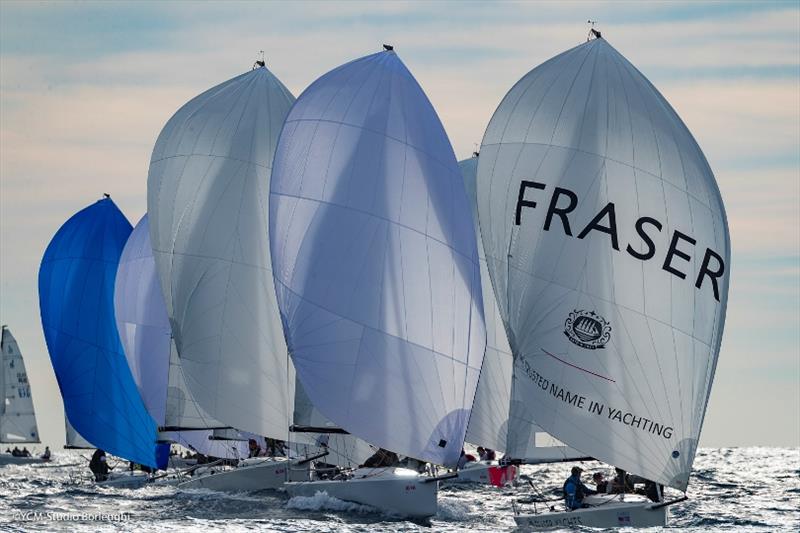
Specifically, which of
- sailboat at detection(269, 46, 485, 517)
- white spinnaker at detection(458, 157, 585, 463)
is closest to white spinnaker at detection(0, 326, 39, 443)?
white spinnaker at detection(458, 157, 585, 463)

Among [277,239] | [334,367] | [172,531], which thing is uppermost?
[277,239]

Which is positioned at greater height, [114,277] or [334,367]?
[114,277]

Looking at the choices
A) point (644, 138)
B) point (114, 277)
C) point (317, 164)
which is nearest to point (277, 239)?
point (317, 164)

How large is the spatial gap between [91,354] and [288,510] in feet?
55.1

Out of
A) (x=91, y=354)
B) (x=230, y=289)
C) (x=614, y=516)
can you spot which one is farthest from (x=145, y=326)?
(x=614, y=516)

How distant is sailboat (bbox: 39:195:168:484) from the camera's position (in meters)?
51.1

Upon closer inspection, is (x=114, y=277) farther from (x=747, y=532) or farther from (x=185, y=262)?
(x=747, y=532)

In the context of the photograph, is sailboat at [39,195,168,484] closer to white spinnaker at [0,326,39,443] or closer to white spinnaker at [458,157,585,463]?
white spinnaker at [458,157,585,463]

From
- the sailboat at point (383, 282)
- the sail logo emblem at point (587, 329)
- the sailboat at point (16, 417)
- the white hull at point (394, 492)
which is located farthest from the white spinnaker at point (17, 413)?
the sail logo emblem at point (587, 329)

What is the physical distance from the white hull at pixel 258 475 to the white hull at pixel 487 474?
1203cm

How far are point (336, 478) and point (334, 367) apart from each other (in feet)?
10.9

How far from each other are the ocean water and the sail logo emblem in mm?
4284

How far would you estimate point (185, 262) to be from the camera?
140 ft

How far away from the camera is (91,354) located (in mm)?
51062
